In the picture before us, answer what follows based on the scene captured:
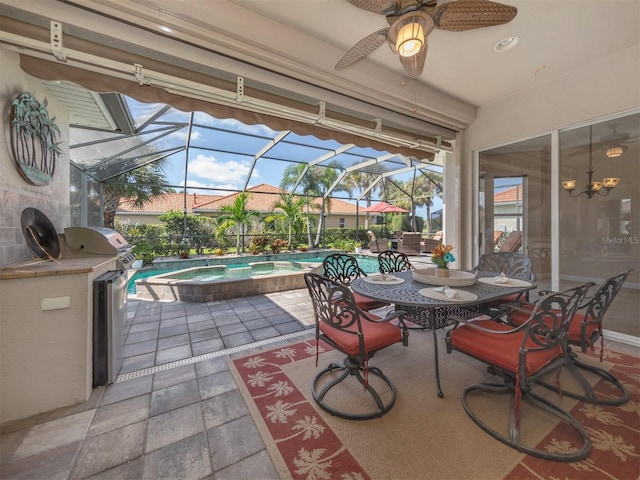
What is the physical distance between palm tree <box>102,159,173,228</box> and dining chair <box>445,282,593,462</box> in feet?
28.8

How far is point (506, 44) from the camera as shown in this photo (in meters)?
2.53

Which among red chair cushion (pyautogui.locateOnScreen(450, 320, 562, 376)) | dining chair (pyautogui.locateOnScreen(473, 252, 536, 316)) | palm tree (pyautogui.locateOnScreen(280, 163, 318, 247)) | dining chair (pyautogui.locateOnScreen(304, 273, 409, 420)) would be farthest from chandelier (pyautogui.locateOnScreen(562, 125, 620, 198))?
palm tree (pyautogui.locateOnScreen(280, 163, 318, 247))

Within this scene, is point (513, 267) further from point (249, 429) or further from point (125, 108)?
point (125, 108)

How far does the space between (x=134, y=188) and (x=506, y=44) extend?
911cm

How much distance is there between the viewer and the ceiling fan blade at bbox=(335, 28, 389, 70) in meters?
1.86

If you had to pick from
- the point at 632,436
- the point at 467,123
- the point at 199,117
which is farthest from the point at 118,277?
the point at 467,123

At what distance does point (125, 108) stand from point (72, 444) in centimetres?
400

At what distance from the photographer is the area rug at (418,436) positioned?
1.29 meters

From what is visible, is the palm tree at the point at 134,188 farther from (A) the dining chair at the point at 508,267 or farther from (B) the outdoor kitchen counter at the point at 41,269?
(A) the dining chair at the point at 508,267

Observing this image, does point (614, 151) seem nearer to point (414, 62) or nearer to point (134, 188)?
point (414, 62)

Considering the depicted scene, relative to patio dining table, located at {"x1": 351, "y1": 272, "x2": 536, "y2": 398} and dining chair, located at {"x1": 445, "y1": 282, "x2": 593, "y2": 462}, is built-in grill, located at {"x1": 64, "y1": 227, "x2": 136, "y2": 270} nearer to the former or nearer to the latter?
patio dining table, located at {"x1": 351, "y1": 272, "x2": 536, "y2": 398}

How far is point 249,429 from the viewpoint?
157 centimetres

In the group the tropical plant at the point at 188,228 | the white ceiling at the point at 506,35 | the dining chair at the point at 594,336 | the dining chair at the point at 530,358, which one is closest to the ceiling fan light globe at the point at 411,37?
the white ceiling at the point at 506,35

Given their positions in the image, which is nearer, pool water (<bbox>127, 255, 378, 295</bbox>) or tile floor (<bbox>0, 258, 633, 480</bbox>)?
tile floor (<bbox>0, 258, 633, 480</bbox>)
